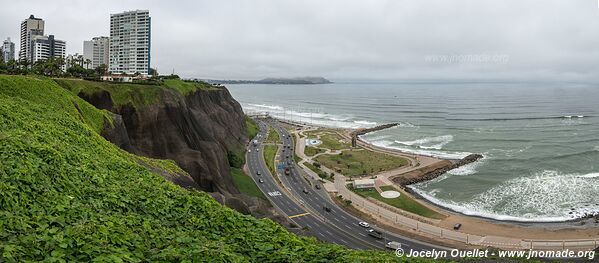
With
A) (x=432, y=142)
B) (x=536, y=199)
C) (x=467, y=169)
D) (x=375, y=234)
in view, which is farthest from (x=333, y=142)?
(x=375, y=234)

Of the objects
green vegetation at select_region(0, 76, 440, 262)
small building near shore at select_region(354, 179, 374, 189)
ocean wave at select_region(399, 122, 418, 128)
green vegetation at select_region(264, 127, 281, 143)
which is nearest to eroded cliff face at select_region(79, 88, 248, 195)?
green vegetation at select_region(0, 76, 440, 262)

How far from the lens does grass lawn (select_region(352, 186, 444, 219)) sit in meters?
63.8

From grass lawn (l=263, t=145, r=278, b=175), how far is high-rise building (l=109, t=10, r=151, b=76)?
197 ft

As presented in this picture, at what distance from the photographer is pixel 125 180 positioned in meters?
22.4

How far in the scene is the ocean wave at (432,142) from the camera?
121 m

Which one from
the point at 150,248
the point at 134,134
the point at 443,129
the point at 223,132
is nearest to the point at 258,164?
the point at 223,132

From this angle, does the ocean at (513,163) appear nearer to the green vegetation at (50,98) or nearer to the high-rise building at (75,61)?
the green vegetation at (50,98)

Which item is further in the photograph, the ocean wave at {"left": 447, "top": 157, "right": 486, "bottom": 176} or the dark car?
the ocean wave at {"left": 447, "top": 157, "right": 486, "bottom": 176}

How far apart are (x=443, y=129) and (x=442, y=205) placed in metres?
92.7

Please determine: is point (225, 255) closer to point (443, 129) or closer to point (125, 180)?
point (125, 180)

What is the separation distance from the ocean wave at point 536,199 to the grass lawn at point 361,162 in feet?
40.1

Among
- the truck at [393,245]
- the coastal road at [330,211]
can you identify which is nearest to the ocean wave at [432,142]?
the coastal road at [330,211]

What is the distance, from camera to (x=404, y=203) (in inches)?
2685

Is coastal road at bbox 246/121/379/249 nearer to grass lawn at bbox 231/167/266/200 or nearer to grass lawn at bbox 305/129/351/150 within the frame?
grass lawn at bbox 231/167/266/200
